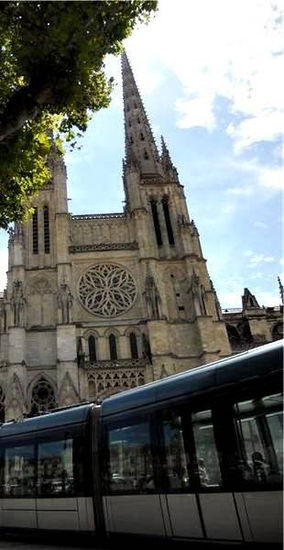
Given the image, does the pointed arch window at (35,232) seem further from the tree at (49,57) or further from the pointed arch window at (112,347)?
the tree at (49,57)

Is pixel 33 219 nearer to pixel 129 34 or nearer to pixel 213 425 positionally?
pixel 129 34

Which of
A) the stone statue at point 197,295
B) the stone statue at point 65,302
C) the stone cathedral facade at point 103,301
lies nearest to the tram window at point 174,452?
the stone cathedral facade at point 103,301

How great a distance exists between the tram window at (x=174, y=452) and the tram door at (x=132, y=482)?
0.93 ft

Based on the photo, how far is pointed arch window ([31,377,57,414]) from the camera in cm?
2483

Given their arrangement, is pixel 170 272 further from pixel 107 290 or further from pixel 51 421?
pixel 51 421

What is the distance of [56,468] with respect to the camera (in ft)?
24.6

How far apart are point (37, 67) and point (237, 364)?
545cm

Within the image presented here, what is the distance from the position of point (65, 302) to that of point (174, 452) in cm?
2120

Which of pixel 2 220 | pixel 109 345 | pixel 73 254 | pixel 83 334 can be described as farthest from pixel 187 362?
pixel 2 220

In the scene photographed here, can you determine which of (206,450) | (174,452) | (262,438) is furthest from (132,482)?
(262,438)

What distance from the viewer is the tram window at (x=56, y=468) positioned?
24.0 ft

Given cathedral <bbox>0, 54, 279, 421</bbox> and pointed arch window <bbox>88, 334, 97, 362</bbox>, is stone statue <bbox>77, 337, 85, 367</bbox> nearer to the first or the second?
cathedral <bbox>0, 54, 279, 421</bbox>

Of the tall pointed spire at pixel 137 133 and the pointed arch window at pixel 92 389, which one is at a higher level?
the tall pointed spire at pixel 137 133

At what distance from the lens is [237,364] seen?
5.50 m
